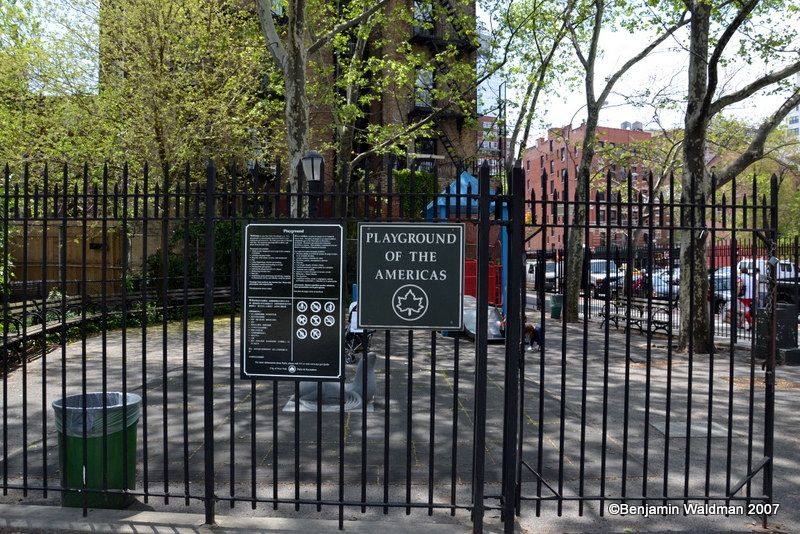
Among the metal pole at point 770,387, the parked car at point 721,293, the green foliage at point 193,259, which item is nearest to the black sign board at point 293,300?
the metal pole at point 770,387

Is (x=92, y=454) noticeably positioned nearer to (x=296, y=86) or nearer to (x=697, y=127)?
(x=296, y=86)

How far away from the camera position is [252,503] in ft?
15.2

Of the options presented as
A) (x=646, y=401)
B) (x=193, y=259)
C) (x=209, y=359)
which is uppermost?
(x=193, y=259)

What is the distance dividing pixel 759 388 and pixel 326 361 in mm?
8248

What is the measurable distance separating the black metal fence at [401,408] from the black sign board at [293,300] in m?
0.14

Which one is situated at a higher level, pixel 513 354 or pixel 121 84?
pixel 121 84

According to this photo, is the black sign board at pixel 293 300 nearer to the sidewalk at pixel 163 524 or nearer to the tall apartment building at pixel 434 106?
the sidewalk at pixel 163 524

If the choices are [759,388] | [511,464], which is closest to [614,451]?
[511,464]

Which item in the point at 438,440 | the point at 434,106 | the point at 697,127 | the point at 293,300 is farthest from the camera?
the point at 434,106

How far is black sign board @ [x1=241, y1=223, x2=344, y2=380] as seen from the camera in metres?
4.43

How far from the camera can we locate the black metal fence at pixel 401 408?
4363 millimetres

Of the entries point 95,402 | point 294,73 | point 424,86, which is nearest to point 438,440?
point 95,402

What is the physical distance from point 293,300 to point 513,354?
1.62 m

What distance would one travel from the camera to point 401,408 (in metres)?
8.00
